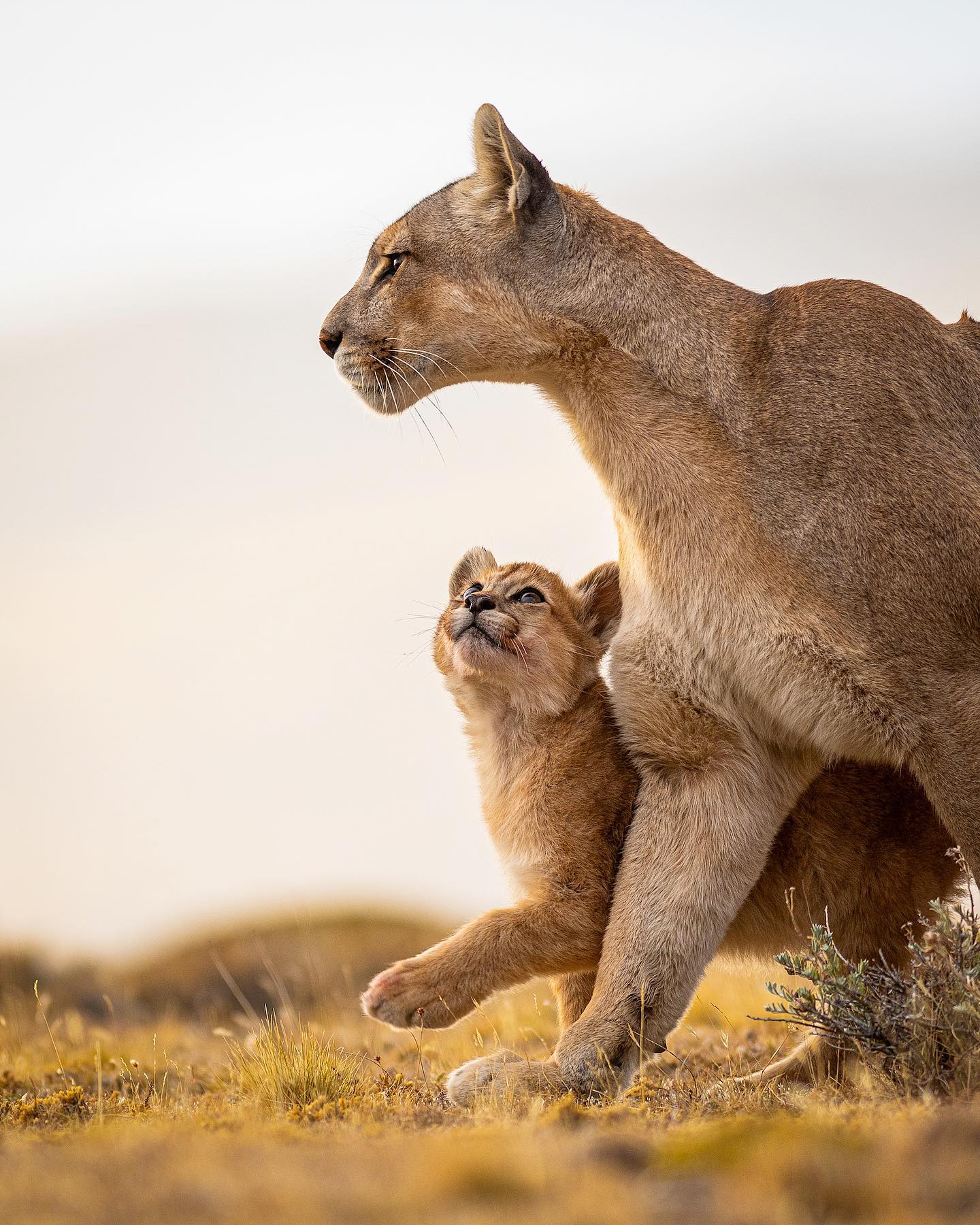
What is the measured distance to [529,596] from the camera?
19.0 ft

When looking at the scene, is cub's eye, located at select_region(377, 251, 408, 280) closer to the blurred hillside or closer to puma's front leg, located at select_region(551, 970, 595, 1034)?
puma's front leg, located at select_region(551, 970, 595, 1034)

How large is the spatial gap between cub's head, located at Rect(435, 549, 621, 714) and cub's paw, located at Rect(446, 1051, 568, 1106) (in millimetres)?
1462

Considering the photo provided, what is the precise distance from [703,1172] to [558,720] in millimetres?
2925

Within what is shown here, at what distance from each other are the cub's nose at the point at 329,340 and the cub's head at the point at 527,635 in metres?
1.18

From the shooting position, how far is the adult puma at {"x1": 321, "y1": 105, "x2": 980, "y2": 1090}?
4.35 metres

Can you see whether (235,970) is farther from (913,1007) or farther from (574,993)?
(913,1007)

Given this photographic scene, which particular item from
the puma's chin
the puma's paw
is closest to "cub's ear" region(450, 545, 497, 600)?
the puma's chin

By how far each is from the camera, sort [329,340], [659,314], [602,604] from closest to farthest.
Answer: [659,314] < [329,340] < [602,604]

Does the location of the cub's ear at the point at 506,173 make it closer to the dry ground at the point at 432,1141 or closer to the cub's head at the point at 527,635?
the cub's head at the point at 527,635

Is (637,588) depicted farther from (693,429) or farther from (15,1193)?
(15,1193)

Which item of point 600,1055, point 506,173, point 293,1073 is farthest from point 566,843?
point 506,173

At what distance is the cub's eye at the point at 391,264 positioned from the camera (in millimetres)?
5289

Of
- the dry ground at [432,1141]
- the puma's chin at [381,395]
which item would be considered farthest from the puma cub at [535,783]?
the puma's chin at [381,395]

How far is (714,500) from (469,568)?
1972 millimetres
